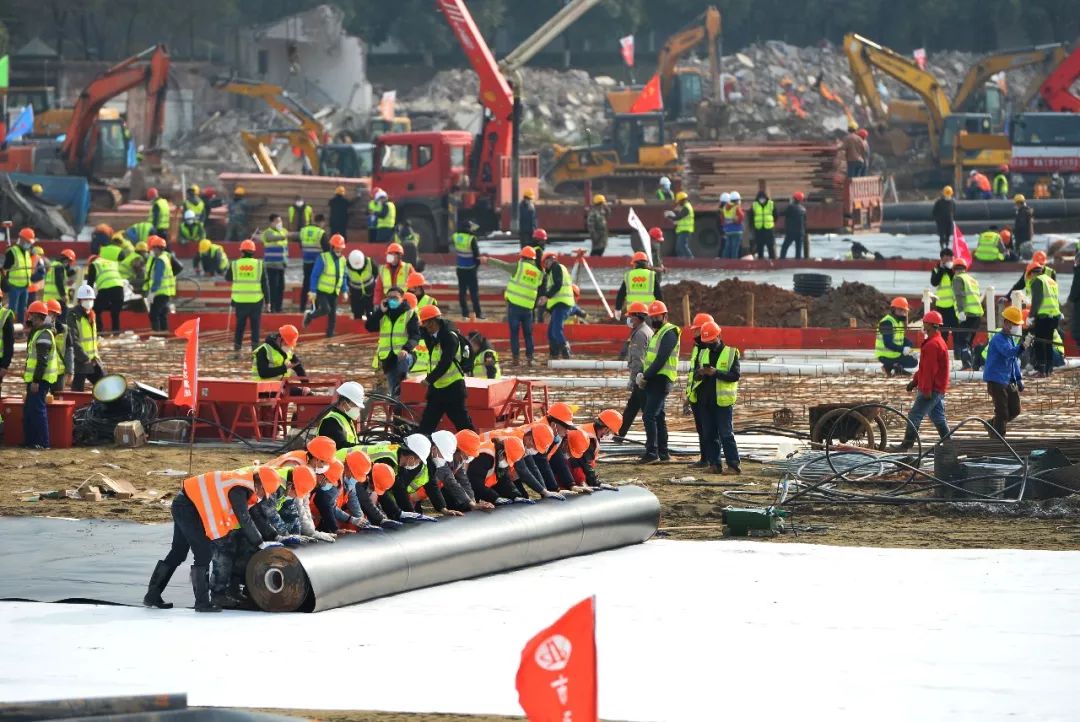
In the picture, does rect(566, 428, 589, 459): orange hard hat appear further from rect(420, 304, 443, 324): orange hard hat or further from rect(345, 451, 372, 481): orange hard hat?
rect(420, 304, 443, 324): orange hard hat

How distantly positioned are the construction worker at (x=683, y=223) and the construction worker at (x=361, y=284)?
31.1 feet

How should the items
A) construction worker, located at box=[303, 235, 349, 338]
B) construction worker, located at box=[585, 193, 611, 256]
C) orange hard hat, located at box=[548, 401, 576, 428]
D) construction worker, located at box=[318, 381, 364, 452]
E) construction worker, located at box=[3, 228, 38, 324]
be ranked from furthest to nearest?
1. construction worker, located at box=[585, 193, 611, 256]
2. construction worker, located at box=[3, 228, 38, 324]
3. construction worker, located at box=[303, 235, 349, 338]
4. orange hard hat, located at box=[548, 401, 576, 428]
5. construction worker, located at box=[318, 381, 364, 452]

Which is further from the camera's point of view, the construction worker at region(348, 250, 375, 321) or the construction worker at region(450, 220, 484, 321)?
the construction worker at region(450, 220, 484, 321)

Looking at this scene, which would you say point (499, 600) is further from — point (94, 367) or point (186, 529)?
point (94, 367)

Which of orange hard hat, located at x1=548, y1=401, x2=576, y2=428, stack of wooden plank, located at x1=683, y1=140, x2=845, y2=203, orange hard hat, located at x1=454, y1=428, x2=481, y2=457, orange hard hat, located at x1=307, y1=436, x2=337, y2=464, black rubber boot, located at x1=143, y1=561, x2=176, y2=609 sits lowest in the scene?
black rubber boot, located at x1=143, y1=561, x2=176, y2=609

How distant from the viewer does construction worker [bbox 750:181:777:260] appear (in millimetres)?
35312

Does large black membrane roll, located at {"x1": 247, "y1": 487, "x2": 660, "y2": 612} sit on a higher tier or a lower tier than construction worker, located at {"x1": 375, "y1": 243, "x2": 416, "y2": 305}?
lower

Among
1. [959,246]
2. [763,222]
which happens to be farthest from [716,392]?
[763,222]

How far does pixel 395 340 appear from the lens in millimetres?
19984

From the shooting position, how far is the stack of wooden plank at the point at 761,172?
130 feet

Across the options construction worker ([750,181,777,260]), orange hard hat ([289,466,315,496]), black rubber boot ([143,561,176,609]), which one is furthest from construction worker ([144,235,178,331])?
orange hard hat ([289,466,315,496])

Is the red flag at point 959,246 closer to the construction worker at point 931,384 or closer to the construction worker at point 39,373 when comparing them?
the construction worker at point 931,384

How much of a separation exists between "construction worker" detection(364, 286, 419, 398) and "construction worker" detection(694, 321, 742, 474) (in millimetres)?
3399

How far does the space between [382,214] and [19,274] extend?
921 cm
